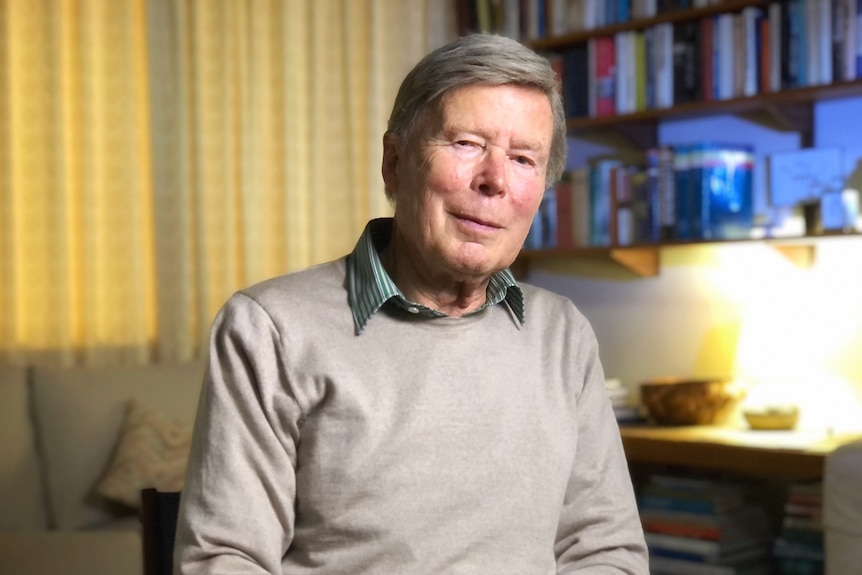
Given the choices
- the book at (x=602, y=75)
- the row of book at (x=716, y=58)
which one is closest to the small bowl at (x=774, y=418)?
the row of book at (x=716, y=58)

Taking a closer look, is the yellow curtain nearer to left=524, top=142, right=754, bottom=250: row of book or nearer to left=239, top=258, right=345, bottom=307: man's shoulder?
left=524, top=142, right=754, bottom=250: row of book

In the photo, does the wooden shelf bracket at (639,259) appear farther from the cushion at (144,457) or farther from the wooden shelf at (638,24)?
the cushion at (144,457)

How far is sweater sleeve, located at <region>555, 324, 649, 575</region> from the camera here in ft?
4.45

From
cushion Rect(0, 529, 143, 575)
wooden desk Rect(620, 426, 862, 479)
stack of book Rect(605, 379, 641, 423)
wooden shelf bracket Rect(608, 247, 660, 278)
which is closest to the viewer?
cushion Rect(0, 529, 143, 575)

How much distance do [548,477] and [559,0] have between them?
260 cm

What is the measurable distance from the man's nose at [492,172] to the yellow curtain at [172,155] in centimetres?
199

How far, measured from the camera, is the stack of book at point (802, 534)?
291 cm

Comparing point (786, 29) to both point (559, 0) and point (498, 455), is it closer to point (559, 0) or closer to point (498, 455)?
point (559, 0)

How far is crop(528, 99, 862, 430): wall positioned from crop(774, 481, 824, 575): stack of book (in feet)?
0.98

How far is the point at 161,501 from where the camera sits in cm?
130

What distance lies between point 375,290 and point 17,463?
1.77 meters

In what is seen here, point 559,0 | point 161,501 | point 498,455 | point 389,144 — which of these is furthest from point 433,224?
point 559,0

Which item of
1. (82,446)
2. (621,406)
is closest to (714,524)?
(621,406)

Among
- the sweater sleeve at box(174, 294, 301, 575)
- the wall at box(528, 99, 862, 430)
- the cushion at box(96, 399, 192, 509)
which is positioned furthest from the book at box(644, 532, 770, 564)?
the sweater sleeve at box(174, 294, 301, 575)
